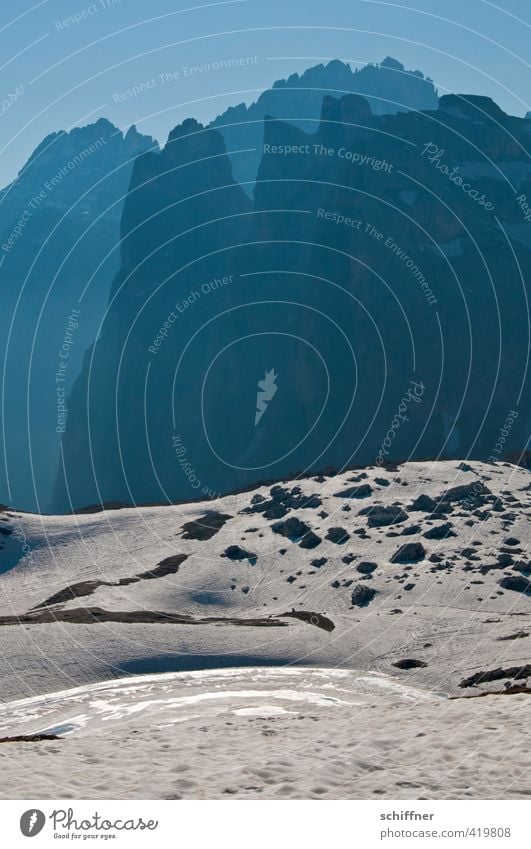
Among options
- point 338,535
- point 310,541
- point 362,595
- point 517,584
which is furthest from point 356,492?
point 517,584

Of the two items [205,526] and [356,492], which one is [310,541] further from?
[205,526]

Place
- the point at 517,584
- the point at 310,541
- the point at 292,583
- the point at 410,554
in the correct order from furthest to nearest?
the point at 310,541, the point at 410,554, the point at 292,583, the point at 517,584

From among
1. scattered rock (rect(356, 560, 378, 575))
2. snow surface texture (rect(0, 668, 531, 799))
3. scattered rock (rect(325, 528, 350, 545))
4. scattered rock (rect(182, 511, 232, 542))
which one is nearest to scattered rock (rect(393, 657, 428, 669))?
scattered rock (rect(356, 560, 378, 575))

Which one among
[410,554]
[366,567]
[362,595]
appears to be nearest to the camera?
[362,595]

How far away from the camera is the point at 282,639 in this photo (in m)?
76.0

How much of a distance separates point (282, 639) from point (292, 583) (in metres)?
19.3

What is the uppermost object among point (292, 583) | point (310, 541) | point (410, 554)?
point (310, 541)

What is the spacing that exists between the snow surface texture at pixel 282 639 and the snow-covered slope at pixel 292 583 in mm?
295

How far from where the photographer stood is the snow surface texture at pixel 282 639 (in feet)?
87.8

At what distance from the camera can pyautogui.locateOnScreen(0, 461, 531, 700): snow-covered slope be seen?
71.8m

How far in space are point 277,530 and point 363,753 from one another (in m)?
83.0

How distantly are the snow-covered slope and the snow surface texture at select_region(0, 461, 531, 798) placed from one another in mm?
295
